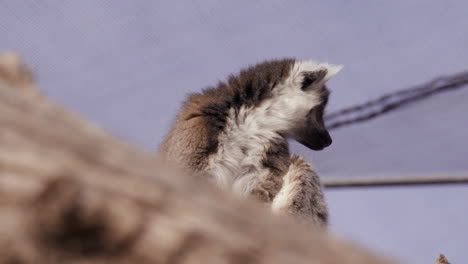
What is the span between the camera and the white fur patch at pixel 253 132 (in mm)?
4105

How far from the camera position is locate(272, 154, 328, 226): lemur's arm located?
418 centimetres

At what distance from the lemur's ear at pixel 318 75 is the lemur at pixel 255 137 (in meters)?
0.01

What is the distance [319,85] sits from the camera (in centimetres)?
505

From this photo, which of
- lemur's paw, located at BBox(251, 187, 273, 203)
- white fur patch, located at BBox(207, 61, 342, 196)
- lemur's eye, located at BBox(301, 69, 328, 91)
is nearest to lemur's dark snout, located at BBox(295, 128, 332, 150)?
white fur patch, located at BBox(207, 61, 342, 196)

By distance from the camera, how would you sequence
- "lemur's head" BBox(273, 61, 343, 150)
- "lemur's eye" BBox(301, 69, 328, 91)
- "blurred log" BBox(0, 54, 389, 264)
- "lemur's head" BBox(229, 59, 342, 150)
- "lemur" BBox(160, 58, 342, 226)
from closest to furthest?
"blurred log" BBox(0, 54, 389, 264) < "lemur" BBox(160, 58, 342, 226) < "lemur's head" BBox(229, 59, 342, 150) < "lemur's head" BBox(273, 61, 343, 150) < "lemur's eye" BBox(301, 69, 328, 91)

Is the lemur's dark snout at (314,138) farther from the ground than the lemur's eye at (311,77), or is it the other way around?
the lemur's eye at (311,77)

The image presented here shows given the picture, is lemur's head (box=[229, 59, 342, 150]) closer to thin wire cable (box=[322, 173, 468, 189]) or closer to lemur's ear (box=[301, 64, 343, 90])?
lemur's ear (box=[301, 64, 343, 90])

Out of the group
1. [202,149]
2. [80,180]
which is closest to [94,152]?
[80,180]

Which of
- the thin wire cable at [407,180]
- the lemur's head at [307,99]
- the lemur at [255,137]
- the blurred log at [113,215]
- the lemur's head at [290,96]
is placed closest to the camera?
the blurred log at [113,215]

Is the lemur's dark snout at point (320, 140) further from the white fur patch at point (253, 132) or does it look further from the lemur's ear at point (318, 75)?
the lemur's ear at point (318, 75)

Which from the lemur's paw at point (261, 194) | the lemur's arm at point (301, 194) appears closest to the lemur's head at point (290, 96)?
the lemur's arm at point (301, 194)

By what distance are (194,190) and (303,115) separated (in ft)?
13.0

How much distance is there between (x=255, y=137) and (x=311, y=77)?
0.84 meters

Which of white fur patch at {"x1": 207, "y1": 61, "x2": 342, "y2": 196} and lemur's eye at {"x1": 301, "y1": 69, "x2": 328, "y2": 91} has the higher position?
lemur's eye at {"x1": 301, "y1": 69, "x2": 328, "y2": 91}
